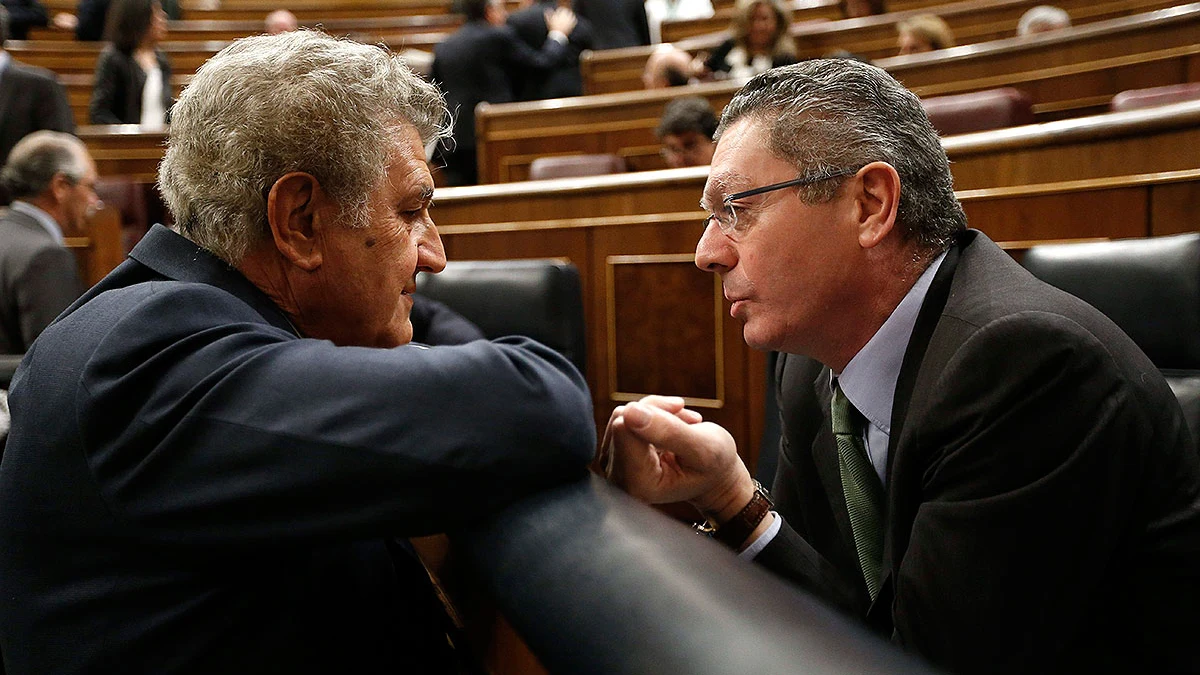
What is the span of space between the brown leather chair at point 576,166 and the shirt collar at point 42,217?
1833mm

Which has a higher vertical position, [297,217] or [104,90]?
[104,90]

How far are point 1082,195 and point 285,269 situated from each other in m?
1.68

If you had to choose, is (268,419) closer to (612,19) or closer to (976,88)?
(976,88)

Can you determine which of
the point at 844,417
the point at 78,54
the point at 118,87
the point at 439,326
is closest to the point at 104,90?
the point at 118,87

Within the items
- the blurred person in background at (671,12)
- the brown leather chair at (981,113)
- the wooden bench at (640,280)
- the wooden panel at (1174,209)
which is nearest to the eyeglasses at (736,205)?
the wooden panel at (1174,209)

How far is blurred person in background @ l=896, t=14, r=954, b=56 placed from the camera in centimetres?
393

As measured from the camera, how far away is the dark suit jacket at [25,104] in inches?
158

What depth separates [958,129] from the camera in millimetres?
2953

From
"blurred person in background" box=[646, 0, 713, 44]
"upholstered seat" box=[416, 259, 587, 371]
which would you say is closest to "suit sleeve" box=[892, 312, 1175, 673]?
"upholstered seat" box=[416, 259, 587, 371]

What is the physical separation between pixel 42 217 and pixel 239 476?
9.75ft

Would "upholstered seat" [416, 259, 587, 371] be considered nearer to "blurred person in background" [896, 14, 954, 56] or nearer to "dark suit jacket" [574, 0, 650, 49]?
"blurred person in background" [896, 14, 954, 56]

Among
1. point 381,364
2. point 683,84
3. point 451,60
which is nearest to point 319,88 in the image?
point 381,364

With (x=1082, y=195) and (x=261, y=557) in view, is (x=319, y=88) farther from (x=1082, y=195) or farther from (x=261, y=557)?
(x=1082, y=195)

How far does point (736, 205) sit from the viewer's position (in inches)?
48.2
